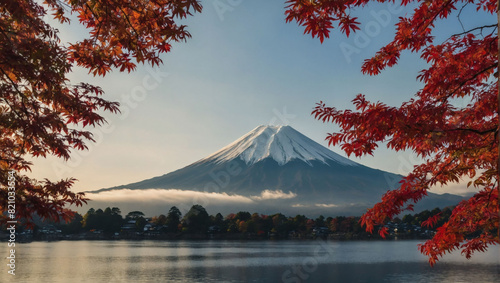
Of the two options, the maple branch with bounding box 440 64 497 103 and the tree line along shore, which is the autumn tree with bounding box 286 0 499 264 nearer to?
the maple branch with bounding box 440 64 497 103

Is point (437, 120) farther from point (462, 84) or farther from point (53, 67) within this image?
point (53, 67)

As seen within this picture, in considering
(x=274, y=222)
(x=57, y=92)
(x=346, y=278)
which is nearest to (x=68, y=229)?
(x=274, y=222)

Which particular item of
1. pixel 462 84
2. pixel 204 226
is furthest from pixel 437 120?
pixel 204 226

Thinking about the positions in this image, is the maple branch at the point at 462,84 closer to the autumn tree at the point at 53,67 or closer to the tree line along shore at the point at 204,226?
the autumn tree at the point at 53,67

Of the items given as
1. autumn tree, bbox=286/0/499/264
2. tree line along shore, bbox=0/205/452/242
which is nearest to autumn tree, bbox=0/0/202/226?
autumn tree, bbox=286/0/499/264

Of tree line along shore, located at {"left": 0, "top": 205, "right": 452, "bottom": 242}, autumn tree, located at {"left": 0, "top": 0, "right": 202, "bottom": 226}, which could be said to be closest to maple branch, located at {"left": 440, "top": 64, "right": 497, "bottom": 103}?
autumn tree, located at {"left": 0, "top": 0, "right": 202, "bottom": 226}

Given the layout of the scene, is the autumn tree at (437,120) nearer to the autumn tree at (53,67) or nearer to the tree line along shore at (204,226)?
the autumn tree at (53,67)

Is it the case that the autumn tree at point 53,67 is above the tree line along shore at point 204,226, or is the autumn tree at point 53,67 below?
above

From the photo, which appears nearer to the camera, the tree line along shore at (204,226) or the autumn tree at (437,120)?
the autumn tree at (437,120)

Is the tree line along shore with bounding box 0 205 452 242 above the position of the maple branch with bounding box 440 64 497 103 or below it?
below

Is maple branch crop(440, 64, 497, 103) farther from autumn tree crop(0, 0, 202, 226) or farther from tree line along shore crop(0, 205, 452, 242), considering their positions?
tree line along shore crop(0, 205, 452, 242)

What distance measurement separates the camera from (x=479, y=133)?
6.19 meters

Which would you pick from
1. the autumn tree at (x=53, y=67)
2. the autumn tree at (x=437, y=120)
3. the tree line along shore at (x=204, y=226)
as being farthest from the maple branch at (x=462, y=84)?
the tree line along shore at (x=204, y=226)

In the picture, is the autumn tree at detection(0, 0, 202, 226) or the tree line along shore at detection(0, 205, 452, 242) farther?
the tree line along shore at detection(0, 205, 452, 242)
